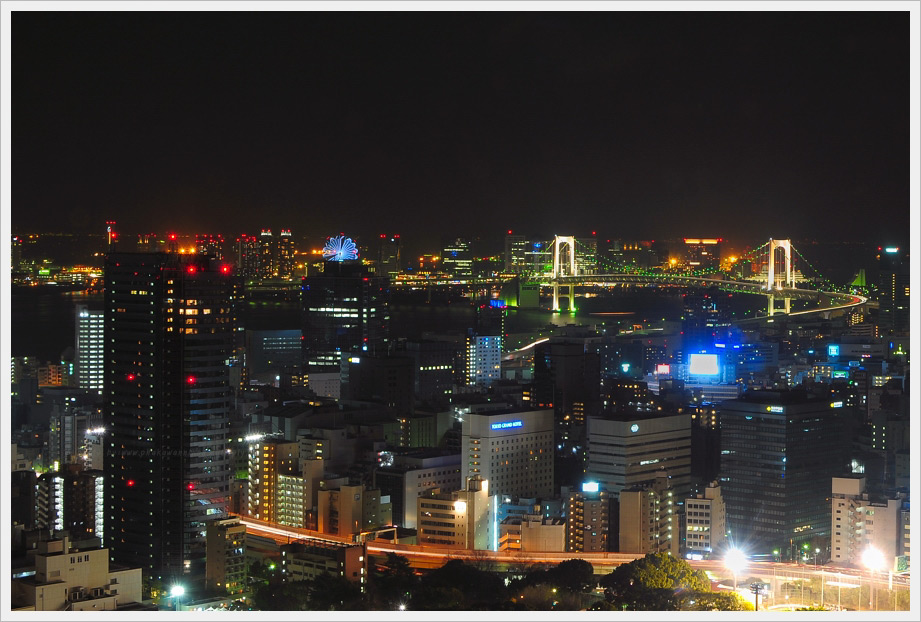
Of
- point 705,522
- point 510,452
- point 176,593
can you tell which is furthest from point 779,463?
point 176,593

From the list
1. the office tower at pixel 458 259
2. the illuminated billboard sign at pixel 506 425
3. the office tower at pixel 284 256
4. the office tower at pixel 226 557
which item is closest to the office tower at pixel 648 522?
the illuminated billboard sign at pixel 506 425

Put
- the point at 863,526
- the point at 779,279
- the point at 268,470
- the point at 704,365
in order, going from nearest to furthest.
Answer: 1. the point at 863,526
2. the point at 268,470
3. the point at 704,365
4. the point at 779,279

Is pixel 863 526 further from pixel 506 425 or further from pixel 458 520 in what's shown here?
pixel 506 425

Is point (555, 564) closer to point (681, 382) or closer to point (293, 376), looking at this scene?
point (681, 382)

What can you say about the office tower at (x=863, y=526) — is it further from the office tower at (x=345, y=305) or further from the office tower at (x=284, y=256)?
the office tower at (x=345, y=305)

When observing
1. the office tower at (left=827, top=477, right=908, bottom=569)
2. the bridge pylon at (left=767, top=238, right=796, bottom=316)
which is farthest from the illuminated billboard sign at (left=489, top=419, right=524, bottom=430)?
the bridge pylon at (left=767, top=238, right=796, bottom=316)

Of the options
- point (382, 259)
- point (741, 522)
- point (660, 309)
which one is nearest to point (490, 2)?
point (741, 522)
